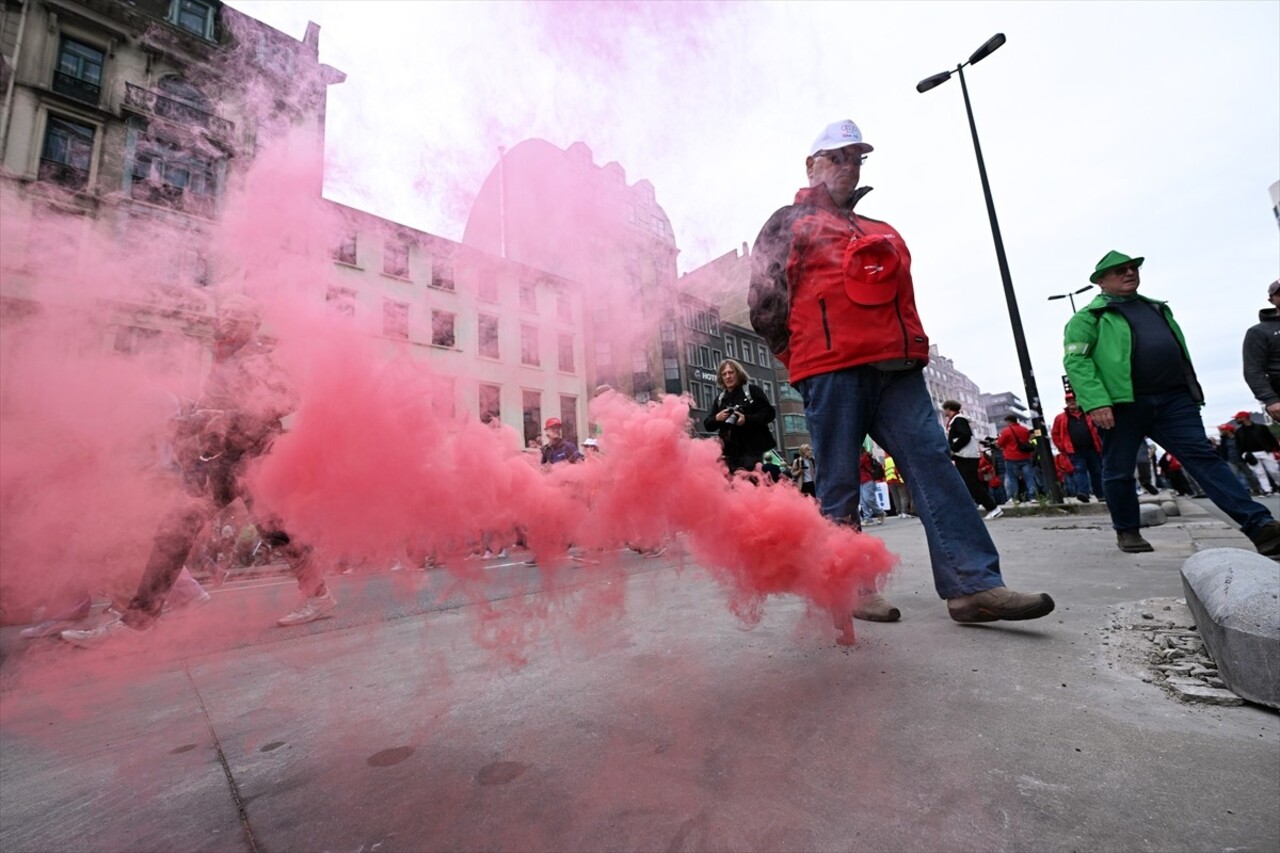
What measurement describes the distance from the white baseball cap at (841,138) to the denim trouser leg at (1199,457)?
8.72 ft

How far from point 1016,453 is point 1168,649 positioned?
10.8m

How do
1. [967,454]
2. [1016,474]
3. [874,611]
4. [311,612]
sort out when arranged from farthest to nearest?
[1016,474] → [967,454] → [311,612] → [874,611]

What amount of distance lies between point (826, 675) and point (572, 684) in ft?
2.77

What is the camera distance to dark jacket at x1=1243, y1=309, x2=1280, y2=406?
13.5 feet

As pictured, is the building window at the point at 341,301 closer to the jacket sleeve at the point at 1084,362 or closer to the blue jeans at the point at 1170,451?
the jacket sleeve at the point at 1084,362

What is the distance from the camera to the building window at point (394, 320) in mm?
1781

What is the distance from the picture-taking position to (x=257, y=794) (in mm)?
1456

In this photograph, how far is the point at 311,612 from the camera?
11.6ft

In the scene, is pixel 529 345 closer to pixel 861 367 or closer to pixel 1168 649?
pixel 861 367

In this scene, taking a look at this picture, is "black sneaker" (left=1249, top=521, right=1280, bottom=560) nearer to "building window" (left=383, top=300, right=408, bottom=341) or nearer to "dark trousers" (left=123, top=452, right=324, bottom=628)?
"building window" (left=383, top=300, right=408, bottom=341)

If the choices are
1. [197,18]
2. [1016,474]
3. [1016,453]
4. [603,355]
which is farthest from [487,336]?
[1016,474]

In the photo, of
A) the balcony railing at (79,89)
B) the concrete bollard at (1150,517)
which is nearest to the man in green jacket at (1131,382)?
the concrete bollard at (1150,517)

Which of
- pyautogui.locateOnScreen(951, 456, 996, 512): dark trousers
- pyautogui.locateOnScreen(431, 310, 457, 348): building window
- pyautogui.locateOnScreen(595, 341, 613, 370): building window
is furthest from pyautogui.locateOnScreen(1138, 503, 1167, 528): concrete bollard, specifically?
pyautogui.locateOnScreen(431, 310, 457, 348): building window

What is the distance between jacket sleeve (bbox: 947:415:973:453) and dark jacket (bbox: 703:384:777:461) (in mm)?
5548
